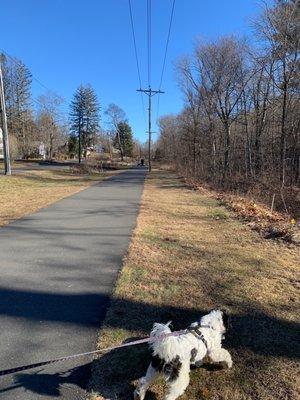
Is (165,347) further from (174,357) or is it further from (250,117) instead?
(250,117)

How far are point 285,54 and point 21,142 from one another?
53039 millimetres

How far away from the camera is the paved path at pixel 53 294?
143 inches

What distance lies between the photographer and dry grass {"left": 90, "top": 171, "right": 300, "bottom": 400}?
11.9 feet

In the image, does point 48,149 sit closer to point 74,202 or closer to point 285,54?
point 285,54

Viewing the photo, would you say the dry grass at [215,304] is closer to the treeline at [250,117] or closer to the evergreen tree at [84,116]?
Result: the treeline at [250,117]

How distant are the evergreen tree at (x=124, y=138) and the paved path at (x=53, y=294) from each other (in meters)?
116

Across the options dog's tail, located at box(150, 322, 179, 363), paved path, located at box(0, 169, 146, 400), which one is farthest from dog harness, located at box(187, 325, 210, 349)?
paved path, located at box(0, 169, 146, 400)

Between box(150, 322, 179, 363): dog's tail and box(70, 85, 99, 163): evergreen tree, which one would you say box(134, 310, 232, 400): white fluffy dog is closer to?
box(150, 322, 179, 363): dog's tail

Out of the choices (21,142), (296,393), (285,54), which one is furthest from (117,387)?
(21,142)

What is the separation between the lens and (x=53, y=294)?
5.68m

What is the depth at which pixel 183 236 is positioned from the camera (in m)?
10.0

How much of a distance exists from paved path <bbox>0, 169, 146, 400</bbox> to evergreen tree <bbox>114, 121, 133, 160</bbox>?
379 ft

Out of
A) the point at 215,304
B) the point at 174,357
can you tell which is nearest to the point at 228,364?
the point at 174,357

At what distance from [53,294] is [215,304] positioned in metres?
2.07
